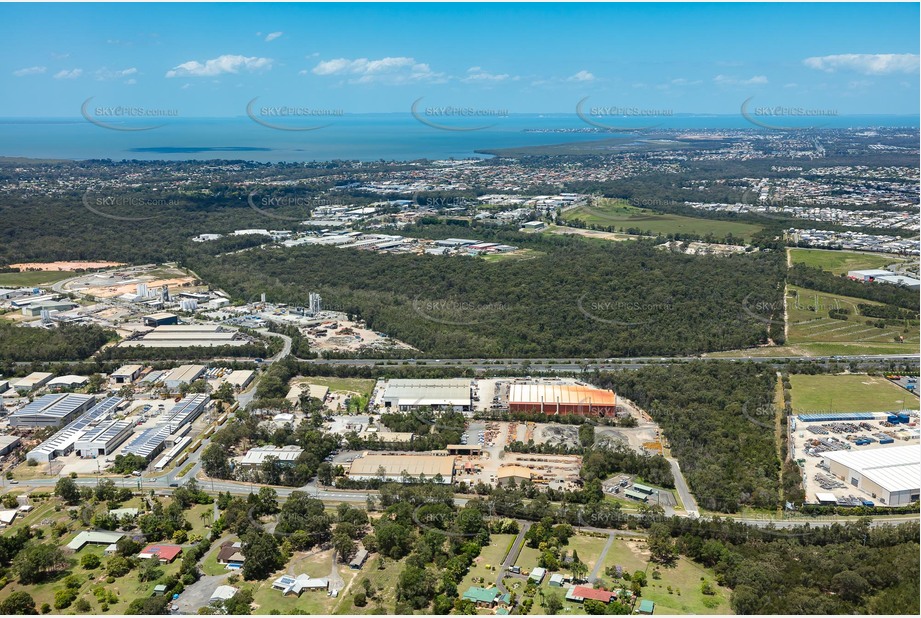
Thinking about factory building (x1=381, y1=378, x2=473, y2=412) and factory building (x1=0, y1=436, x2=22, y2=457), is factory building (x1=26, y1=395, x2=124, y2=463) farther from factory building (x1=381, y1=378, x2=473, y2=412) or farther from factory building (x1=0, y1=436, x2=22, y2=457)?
factory building (x1=381, y1=378, x2=473, y2=412)

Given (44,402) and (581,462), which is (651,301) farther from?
(44,402)

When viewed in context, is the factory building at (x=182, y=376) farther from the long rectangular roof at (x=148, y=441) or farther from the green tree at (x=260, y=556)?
the green tree at (x=260, y=556)

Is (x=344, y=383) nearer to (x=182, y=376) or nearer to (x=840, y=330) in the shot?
(x=182, y=376)

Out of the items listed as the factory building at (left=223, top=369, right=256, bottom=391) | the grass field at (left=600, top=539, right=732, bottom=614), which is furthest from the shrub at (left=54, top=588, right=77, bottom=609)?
the factory building at (left=223, top=369, right=256, bottom=391)

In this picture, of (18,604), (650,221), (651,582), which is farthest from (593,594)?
(650,221)

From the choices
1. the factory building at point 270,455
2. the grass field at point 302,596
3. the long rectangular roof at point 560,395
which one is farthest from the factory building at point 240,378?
the grass field at point 302,596

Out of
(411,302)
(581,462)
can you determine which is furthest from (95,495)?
(411,302)
